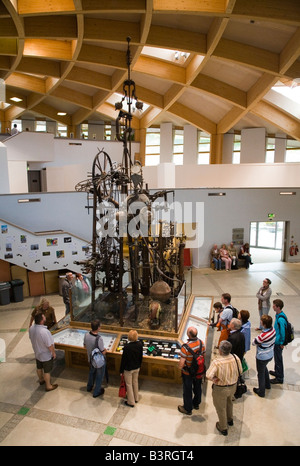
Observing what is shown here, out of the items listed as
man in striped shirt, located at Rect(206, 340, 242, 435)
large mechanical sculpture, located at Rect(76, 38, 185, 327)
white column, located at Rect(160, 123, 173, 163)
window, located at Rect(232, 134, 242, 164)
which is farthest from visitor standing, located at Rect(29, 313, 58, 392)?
window, located at Rect(232, 134, 242, 164)

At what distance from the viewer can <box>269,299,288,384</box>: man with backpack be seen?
6043mm

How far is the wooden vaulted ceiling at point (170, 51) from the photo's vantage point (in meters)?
8.76

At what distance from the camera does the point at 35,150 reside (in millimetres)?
15969

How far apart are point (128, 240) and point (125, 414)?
138 inches

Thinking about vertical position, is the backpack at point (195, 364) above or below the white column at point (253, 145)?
below

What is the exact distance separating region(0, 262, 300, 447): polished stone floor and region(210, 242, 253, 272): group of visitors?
7.47 metres

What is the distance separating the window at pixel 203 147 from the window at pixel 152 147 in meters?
2.63

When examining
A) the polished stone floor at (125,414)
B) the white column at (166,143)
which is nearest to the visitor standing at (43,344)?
the polished stone floor at (125,414)

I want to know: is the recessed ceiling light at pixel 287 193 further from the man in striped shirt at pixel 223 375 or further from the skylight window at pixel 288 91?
the man in striped shirt at pixel 223 375

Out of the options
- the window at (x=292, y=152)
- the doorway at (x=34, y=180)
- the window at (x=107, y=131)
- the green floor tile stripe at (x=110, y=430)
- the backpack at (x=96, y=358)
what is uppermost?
the window at (x=107, y=131)

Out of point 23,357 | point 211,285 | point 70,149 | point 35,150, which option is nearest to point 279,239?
point 211,285

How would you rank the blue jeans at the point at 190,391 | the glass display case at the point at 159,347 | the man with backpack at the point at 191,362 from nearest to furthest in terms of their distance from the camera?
the man with backpack at the point at 191,362, the blue jeans at the point at 190,391, the glass display case at the point at 159,347

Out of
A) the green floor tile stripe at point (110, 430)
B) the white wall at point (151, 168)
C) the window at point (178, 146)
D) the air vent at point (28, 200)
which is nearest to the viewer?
the green floor tile stripe at point (110, 430)
